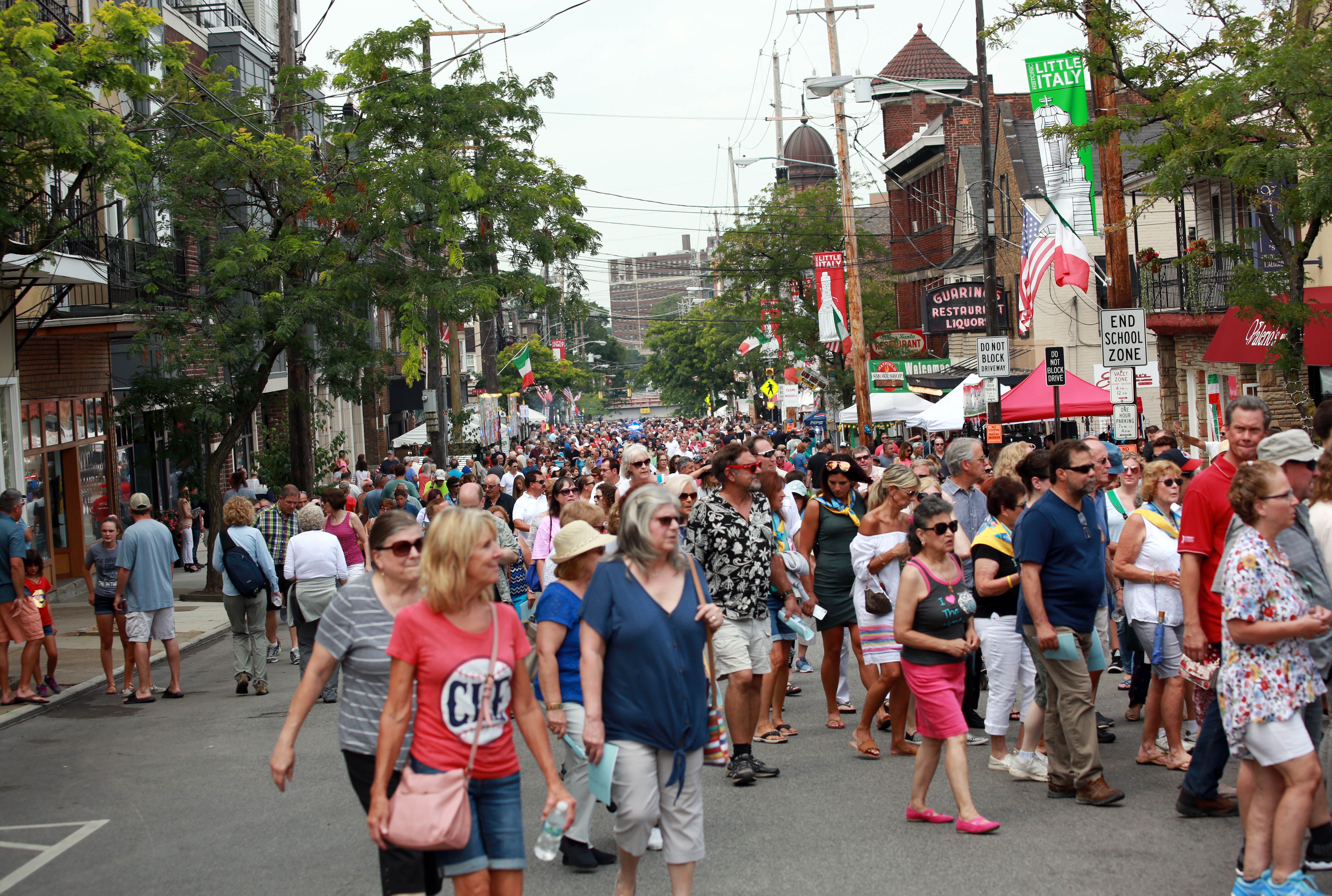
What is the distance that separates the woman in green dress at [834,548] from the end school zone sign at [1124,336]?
9060 millimetres

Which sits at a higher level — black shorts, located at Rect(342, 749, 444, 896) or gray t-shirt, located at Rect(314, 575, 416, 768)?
gray t-shirt, located at Rect(314, 575, 416, 768)

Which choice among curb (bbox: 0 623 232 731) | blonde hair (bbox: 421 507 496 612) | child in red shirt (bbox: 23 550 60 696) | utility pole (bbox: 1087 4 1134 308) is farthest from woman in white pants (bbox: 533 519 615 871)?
utility pole (bbox: 1087 4 1134 308)

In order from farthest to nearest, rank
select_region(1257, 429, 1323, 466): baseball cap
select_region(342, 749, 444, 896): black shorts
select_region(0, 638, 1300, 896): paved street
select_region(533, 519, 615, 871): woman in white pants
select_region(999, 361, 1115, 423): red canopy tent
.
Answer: select_region(999, 361, 1115, 423): red canopy tent
select_region(533, 519, 615, 871): woman in white pants
select_region(0, 638, 1300, 896): paved street
select_region(1257, 429, 1323, 466): baseball cap
select_region(342, 749, 444, 896): black shorts

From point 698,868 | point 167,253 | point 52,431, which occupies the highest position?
point 167,253

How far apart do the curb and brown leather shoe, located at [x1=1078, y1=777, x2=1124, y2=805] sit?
331 inches

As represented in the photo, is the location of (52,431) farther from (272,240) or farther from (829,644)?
(829,644)

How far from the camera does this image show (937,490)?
822 centimetres

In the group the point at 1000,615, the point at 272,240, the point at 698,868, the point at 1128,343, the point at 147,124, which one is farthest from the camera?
the point at 272,240

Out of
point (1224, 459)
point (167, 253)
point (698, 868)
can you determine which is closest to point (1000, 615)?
point (1224, 459)

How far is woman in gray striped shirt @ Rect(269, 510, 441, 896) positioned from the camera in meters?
4.56

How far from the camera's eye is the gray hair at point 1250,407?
658cm

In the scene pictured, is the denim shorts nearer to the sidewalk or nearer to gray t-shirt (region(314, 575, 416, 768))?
gray t-shirt (region(314, 575, 416, 768))

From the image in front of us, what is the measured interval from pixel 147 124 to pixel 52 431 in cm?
539

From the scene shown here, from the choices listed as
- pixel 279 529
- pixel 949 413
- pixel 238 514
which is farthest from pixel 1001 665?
pixel 949 413
